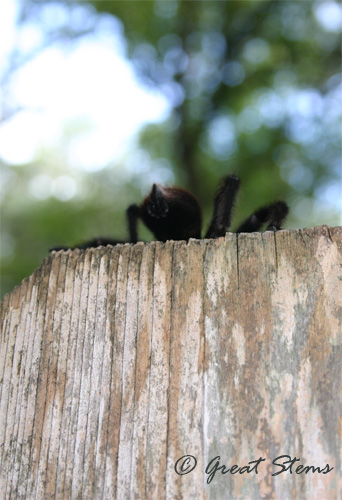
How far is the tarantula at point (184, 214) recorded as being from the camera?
275 cm

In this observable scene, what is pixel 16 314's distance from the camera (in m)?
2.02

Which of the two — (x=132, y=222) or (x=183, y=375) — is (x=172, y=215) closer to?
(x=132, y=222)

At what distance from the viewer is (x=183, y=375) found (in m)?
1.65

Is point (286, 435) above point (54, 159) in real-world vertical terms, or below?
below

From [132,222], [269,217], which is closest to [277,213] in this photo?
[269,217]

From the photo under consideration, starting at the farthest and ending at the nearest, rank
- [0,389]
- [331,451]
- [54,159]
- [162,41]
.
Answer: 1. [54,159]
2. [162,41]
3. [0,389]
4. [331,451]

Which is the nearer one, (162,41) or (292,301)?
(292,301)

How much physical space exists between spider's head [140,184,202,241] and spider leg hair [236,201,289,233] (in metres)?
0.32

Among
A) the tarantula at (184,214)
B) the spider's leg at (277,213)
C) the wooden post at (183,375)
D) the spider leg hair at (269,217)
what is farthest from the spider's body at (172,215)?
the wooden post at (183,375)

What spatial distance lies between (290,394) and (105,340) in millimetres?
681

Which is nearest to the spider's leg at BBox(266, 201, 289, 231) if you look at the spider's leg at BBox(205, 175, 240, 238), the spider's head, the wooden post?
the spider's leg at BBox(205, 175, 240, 238)

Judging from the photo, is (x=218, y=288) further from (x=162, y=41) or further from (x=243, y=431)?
(x=162, y=41)

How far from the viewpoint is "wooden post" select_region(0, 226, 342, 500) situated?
152 cm

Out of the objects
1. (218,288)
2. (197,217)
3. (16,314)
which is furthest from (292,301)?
(197,217)
